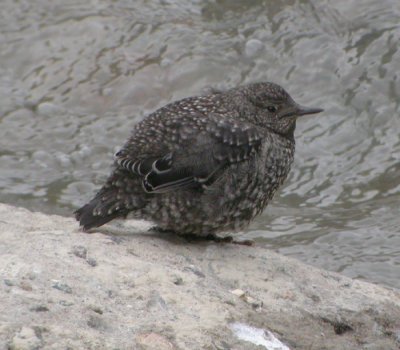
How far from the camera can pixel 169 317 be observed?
4266 mm

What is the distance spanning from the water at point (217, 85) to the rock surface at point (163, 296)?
245 centimetres

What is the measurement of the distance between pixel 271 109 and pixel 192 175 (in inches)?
28.6

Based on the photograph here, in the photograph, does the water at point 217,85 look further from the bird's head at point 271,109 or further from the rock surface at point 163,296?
the rock surface at point 163,296

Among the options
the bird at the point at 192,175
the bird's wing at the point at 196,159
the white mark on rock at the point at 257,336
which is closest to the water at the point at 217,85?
the bird at the point at 192,175

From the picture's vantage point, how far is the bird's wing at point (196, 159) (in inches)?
215

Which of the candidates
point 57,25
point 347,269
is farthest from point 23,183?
point 347,269

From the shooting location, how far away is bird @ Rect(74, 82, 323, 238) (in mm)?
5504

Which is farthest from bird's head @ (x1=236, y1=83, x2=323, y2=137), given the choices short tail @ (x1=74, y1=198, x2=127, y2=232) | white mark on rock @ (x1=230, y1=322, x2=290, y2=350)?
white mark on rock @ (x1=230, y1=322, x2=290, y2=350)

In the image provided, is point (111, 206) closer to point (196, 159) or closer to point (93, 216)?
point (93, 216)

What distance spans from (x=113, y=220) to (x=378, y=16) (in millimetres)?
5056

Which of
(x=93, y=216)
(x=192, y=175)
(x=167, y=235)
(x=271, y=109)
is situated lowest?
(x=167, y=235)

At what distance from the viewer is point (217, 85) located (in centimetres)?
971

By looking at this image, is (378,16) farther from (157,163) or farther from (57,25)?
(157,163)

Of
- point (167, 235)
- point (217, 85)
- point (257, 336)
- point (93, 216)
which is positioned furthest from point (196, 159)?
point (217, 85)
